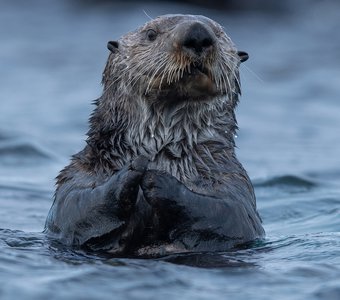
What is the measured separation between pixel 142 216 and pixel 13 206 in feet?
9.17

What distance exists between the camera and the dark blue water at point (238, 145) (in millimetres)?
5648

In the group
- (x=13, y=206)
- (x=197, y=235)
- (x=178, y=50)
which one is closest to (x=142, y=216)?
(x=197, y=235)

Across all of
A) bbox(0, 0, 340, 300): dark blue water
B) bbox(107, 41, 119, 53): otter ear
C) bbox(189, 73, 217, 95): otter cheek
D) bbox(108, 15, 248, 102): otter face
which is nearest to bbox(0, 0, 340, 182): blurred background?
bbox(0, 0, 340, 300): dark blue water

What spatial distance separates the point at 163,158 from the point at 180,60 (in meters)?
0.71

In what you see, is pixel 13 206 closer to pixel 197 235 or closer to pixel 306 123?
pixel 197 235

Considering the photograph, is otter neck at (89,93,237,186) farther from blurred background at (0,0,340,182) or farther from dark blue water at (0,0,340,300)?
blurred background at (0,0,340,182)

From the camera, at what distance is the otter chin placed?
605 cm

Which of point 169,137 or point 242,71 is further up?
point 242,71

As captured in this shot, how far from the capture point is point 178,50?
6148 millimetres

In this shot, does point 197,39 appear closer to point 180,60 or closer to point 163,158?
point 180,60

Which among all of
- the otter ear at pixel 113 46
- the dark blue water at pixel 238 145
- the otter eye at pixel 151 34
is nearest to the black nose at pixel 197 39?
the otter eye at pixel 151 34

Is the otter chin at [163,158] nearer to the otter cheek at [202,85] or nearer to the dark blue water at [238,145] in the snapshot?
the otter cheek at [202,85]

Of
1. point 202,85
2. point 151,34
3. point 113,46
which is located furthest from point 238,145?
point 202,85

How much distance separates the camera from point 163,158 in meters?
6.57
